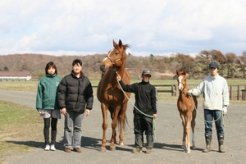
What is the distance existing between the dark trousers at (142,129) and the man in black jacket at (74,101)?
113 cm

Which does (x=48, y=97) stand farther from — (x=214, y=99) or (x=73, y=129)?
(x=214, y=99)

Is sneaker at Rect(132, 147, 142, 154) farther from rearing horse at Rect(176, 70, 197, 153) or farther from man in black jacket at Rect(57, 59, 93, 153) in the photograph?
man in black jacket at Rect(57, 59, 93, 153)

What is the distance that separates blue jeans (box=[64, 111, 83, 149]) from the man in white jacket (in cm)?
255

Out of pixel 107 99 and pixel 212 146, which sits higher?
pixel 107 99

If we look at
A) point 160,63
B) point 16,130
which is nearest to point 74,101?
point 16,130

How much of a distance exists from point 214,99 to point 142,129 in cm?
169

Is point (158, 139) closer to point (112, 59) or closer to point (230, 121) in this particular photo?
point (112, 59)

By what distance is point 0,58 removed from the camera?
183500 millimetres

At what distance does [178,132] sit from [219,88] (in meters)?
3.42

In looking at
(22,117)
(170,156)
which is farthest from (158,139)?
(22,117)

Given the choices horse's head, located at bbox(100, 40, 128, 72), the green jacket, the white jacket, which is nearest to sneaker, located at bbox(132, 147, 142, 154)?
the white jacket

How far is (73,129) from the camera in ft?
31.8

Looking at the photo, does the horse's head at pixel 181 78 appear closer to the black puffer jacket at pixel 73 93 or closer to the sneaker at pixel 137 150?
the sneaker at pixel 137 150

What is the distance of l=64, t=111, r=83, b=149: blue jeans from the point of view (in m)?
9.55
